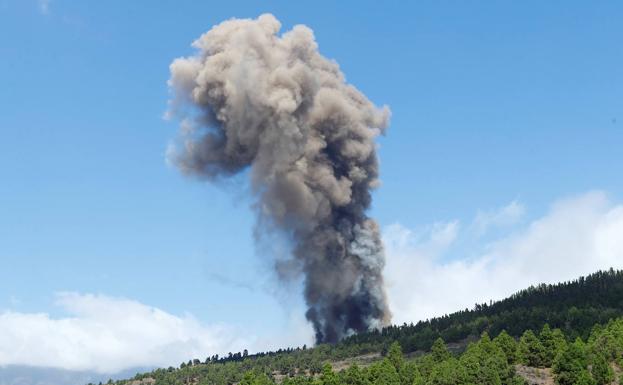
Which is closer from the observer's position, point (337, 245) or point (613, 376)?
point (613, 376)

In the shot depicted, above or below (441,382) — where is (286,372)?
above

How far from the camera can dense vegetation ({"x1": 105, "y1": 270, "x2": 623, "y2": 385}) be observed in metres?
97.1

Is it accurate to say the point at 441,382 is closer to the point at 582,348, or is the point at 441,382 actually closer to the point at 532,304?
the point at 582,348

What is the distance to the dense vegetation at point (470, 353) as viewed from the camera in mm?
97062

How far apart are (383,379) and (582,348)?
29.7 metres

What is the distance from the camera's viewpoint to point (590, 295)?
Result: 647 feet

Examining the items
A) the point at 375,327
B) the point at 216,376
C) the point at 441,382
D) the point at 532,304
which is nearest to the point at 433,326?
the point at 375,327

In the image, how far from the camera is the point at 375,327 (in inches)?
7564

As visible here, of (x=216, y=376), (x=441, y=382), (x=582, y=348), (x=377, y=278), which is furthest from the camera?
(x=377, y=278)

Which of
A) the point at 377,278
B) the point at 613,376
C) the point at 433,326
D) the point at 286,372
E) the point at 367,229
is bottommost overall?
the point at 613,376

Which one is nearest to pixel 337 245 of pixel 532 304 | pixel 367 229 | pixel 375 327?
pixel 367 229

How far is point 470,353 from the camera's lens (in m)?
110

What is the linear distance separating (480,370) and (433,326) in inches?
3810

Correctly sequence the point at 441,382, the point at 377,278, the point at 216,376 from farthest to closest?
the point at 377,278 < the point at 216,376 < the point at 441,382
